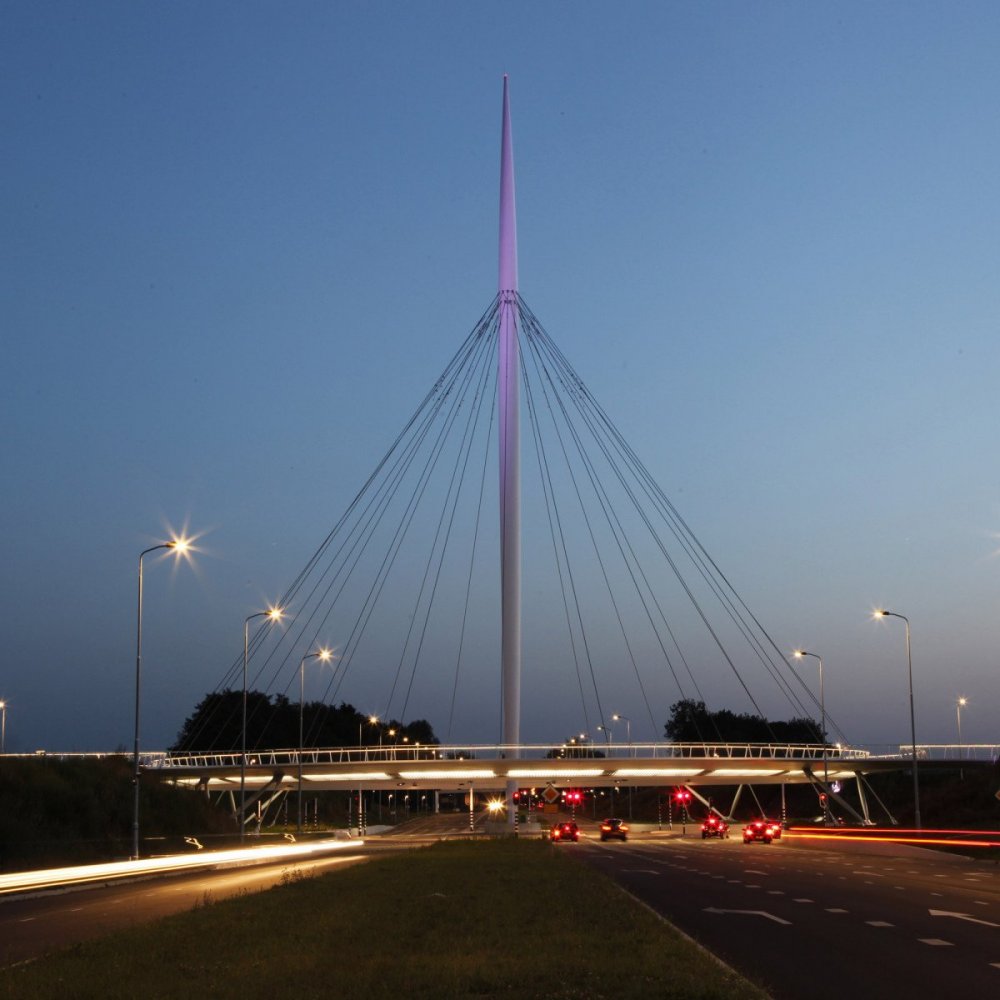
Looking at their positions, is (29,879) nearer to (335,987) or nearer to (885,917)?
(885,917)

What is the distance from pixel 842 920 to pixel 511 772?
68434 mm

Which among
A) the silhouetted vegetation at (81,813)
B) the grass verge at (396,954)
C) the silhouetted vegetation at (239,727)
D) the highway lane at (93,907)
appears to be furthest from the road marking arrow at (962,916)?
the silhouetted vegetation at (239,727)

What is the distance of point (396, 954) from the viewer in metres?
16.7

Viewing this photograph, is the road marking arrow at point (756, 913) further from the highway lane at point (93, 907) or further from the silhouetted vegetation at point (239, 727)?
the silhouetted vegetation at point (239, 727)

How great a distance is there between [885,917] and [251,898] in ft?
40.1

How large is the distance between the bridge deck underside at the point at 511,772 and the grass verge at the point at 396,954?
6461cm

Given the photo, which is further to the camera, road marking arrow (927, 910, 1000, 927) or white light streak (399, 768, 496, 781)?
white light streak (399, 768, 496, 781)

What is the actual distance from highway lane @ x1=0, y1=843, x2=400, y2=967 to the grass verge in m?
1.59

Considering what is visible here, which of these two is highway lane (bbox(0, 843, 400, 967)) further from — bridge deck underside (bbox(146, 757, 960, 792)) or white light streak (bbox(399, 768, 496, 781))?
white light streak (bbox(399, 768, 496, 781))

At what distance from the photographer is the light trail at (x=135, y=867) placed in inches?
1454

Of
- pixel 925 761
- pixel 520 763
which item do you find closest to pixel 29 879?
pixel 520 763

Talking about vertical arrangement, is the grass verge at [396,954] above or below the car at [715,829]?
above

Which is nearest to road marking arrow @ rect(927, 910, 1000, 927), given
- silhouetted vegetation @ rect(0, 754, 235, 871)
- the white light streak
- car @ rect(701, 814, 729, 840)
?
silhouetted vegetation @ rect(0, 754, 235, 871)

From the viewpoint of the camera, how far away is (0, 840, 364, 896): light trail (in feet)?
121
